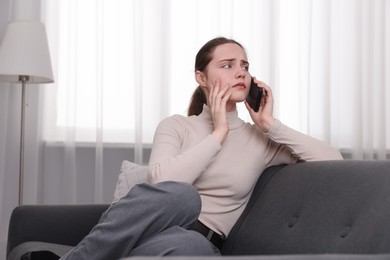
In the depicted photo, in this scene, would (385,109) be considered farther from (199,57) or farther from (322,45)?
(199,57)

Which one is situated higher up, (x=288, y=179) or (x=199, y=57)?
(x=199, y=57)

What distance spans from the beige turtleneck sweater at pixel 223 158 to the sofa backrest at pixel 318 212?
0.18 feet

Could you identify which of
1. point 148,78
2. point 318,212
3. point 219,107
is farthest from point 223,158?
point 148,78

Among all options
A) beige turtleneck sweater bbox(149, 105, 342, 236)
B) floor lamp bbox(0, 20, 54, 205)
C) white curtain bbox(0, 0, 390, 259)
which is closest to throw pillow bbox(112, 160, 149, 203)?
beige turtleneck sweater bbox(149, 105, 342, 236)

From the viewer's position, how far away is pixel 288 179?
86.0 inches

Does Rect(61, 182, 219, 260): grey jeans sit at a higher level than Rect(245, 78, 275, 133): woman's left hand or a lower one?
lower

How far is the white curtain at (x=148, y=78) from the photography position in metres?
3.93

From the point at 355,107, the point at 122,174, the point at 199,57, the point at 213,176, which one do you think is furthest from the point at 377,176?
the point at 355,107

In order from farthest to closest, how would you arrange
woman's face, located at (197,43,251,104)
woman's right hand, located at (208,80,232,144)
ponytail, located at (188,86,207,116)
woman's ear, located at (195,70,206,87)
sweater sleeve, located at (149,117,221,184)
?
ponytail, located at (188,86,207,116), woman's ear, located at (195,70,206,87), woman's face, located at (197,43,251,104), woman's right hand, located at (208,80,232,144), sweater sleeve, located at (149,117,221,184)

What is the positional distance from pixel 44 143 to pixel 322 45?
6.11 feet

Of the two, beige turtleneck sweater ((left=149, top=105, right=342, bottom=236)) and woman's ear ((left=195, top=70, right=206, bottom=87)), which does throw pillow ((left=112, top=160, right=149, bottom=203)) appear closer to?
beige turtleneck sweater ((left=149, top=105, right=342, bottom=236))

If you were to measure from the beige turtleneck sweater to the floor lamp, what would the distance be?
4.22 feet

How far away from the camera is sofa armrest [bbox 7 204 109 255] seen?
2477 mm

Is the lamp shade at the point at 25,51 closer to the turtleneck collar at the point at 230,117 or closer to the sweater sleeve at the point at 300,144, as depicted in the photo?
the turtleneck collar at the point at 230,117
